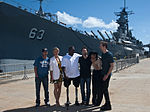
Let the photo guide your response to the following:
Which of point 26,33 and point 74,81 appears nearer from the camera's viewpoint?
point 74,81

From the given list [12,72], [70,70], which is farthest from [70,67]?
[12,72]

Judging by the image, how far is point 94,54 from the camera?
4.02 m

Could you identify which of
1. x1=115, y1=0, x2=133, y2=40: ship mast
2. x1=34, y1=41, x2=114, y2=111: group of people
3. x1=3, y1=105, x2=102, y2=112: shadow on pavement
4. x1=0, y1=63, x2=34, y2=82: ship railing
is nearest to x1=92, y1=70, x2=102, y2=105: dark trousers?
x1=34, y1=41, x2=114, y2=111: group of people

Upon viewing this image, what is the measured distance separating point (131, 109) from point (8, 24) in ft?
32.5

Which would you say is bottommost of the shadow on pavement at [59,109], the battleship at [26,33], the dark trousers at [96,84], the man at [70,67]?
the shadow on pavement at [59,109]

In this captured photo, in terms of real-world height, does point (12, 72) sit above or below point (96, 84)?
above

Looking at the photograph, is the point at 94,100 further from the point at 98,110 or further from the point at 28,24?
the point at 28,24

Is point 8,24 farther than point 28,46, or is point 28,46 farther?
point 28,46

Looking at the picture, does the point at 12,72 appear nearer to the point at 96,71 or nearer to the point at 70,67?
the point at 70,67

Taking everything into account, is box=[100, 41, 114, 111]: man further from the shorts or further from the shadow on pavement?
the shorts

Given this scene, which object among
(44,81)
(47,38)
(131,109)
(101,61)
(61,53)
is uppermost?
(47,38)

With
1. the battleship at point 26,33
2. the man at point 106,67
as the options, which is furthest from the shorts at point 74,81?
the battleship at point 26,33

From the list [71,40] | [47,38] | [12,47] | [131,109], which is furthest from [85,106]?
[71,40]

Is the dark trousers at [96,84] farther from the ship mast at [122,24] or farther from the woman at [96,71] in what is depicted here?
the ship mast at [122,24]
